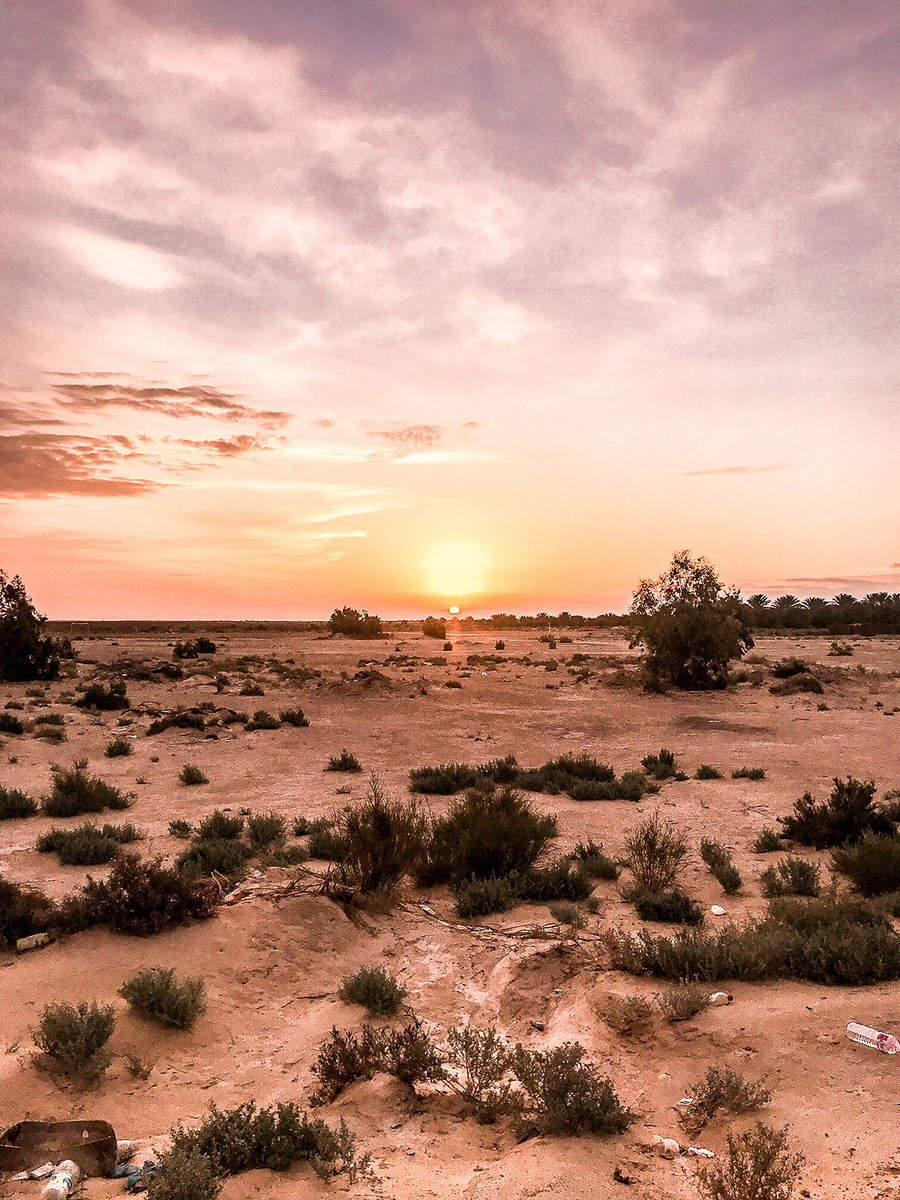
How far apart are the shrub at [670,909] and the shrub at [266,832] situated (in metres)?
5.47

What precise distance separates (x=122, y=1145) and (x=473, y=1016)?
10.1 feet

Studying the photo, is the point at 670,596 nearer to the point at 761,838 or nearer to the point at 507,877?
the point at 761,838

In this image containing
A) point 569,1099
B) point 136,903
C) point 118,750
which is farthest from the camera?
point 118,750

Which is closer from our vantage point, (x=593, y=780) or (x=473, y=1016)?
(x=473, y=1016)

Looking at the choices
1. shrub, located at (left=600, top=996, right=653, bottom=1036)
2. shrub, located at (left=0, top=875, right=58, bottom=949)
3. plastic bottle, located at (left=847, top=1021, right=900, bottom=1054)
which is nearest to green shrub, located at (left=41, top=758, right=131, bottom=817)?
shrub, located at (left=0, top=875, right=58, bottom=949)

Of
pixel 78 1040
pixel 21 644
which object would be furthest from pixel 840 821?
pixel 21 644

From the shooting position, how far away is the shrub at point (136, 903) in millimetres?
7820

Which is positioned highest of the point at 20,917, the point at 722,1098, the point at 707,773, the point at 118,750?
the point at 20,917

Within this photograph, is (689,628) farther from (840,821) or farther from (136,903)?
(136,903)

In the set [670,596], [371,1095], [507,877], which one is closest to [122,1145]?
[371,1095]

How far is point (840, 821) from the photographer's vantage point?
1197cm

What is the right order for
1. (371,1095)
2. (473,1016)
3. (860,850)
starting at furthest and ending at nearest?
(860,850), (473,1016), (371,1095)

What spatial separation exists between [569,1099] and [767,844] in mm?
8221

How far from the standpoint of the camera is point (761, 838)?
12.2 m
